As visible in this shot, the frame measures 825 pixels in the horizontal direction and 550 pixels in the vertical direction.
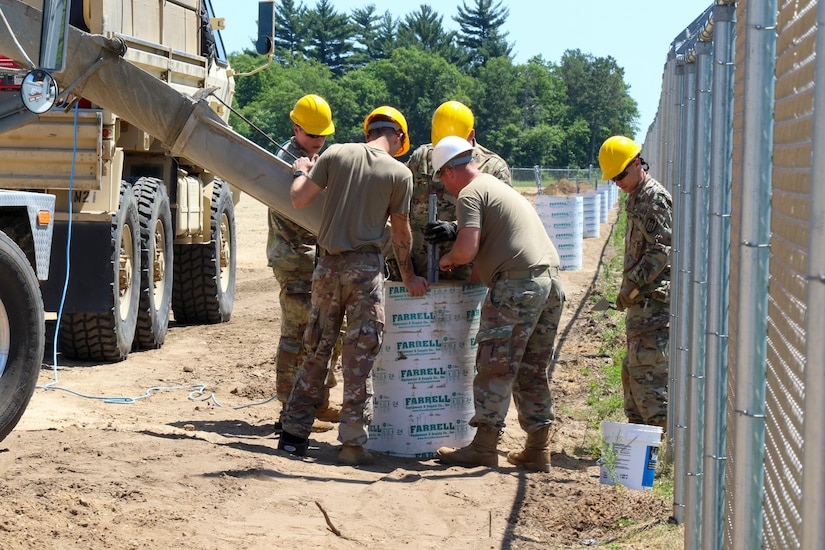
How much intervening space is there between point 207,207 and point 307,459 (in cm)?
619

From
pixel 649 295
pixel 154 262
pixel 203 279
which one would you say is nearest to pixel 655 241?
pixel 649 295

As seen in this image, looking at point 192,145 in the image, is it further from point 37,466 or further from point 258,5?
point 258,5

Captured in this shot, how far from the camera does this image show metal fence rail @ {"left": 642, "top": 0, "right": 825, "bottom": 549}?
203 cm

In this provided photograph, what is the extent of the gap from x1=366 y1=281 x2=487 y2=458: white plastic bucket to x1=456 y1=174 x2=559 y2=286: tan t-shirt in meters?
0.32

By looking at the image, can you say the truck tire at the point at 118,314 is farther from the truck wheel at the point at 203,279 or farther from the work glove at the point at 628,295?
the work glove at the point at 628,295

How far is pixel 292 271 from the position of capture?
7398 millimetres

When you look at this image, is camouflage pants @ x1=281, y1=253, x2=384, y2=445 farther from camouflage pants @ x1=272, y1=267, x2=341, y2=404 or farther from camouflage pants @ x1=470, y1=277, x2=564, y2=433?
camouflage pants @ x1=272, y1=267, x2=341, y2=404

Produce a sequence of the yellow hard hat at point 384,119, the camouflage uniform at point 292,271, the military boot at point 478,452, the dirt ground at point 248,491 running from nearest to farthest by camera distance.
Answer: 1. the dirt ground at point 248,491
2. the military boot at point 478,452
3. the yellow hard hat at point 384,119
4. the camouflage uniform at point 292,271

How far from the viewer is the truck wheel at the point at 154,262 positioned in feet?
33.0

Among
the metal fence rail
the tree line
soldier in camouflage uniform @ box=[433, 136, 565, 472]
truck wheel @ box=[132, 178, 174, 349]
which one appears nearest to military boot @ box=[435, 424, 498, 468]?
soldier in camouflage uniform @ box=[433, 136, 565, 472]

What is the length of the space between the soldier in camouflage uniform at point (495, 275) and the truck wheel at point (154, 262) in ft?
14.1

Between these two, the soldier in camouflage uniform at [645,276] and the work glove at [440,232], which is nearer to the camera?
the work glove at [440,232]

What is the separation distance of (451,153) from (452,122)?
70 cm

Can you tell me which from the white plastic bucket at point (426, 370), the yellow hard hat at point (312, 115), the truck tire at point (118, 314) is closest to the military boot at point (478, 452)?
the white plastic bucket at point (426, 370)
